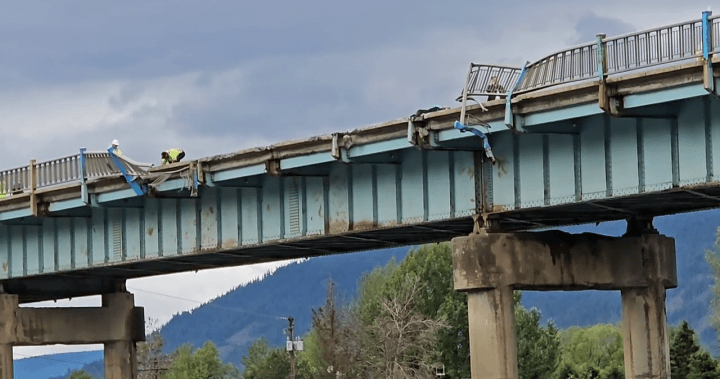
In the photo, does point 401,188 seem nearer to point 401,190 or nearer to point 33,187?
point 401,190

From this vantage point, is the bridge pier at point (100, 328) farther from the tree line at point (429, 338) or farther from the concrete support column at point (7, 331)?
the tree line at point (429, 338)

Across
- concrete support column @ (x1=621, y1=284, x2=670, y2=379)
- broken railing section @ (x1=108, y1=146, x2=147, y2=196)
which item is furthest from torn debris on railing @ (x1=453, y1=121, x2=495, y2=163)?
broken railing section @ (x1=108, y1=146, x2=147, y2=196)

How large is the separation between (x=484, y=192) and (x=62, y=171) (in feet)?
60.8

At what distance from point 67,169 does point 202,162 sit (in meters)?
8.09

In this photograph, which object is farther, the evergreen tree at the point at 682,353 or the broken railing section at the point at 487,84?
the evergreen tree at the point at 682,353

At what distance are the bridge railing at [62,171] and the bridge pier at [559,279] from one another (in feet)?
44.9

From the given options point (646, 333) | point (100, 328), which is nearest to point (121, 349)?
point (100, 328)

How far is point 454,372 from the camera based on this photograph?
9200 centimetres

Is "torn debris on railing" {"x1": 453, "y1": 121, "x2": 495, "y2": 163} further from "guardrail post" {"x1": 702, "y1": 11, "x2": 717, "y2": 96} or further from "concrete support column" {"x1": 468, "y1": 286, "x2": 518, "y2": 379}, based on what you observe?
"guardrail post" {"x1": 702, "y1": 11, "x2": 717, "y2": 96}

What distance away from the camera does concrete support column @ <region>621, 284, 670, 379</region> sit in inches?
1515

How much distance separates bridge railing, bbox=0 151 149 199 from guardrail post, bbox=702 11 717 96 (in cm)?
2061

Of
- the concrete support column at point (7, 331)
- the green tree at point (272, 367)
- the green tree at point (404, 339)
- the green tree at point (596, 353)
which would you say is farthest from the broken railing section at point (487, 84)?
the green tree at point (272, 367)

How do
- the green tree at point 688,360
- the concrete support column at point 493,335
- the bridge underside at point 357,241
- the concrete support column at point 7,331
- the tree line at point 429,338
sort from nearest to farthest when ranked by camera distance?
the bridge underside at point 357,241 < the concrete support column at point 493,335 < the concrete support column at point 7,331 < the green tree at point 688,360 < the tree line at point 429,338

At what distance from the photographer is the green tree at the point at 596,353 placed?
11000 centimetres
